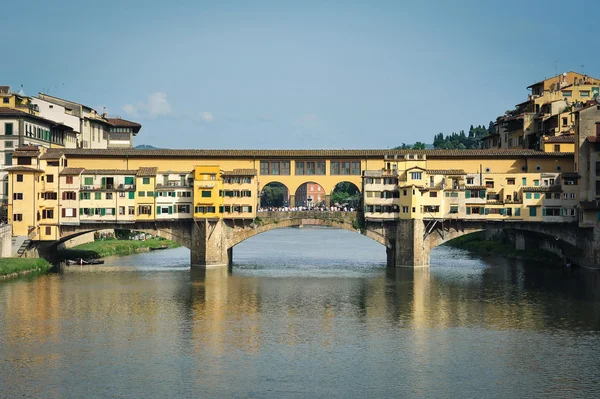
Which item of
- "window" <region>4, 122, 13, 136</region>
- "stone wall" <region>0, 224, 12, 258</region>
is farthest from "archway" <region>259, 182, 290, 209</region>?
"stone wall" <region>0, 224, 12, 258</region>

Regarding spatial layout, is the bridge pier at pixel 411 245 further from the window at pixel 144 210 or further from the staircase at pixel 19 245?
the staircase at pixel 19 245

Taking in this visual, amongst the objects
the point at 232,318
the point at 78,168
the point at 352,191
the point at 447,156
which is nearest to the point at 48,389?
the point at 232,318

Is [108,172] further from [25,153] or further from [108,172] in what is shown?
[25,153]

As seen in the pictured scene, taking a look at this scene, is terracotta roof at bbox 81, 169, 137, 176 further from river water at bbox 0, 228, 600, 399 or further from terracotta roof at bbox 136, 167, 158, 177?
river water at bbox 0, 228, 600, 399

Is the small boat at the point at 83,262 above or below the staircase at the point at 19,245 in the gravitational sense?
below

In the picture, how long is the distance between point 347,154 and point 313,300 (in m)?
25.6

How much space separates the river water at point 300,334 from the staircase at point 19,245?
493 cm

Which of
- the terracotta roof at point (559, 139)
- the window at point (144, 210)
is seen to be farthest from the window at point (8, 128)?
the terracotta roof at point (559, 139)

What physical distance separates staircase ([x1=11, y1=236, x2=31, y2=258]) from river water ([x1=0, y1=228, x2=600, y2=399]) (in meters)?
4.93

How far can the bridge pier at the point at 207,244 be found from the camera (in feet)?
259

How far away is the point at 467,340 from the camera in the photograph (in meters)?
47.5

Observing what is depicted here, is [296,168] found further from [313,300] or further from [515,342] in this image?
[515,342]

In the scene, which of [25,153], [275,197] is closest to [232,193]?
[25,153]

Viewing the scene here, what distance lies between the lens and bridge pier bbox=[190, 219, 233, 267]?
7881 cm
